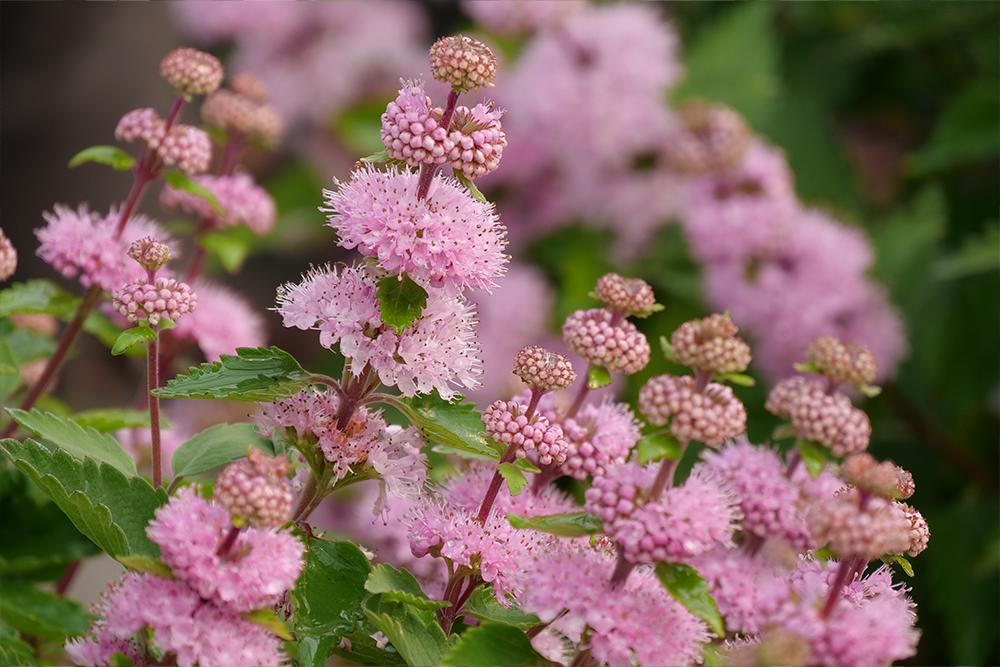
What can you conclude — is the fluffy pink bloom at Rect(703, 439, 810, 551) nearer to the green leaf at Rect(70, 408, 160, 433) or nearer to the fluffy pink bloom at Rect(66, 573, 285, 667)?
the fluffy pink bloom at Rect(66, 573, 285, 667)

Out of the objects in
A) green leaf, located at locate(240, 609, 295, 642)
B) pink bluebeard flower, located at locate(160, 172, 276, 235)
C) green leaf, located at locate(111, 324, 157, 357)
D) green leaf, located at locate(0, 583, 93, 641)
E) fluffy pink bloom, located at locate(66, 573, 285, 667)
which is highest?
pink bluebeard flower, located at locate(160, 172, 276, 235)

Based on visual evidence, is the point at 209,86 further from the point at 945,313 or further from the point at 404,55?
the point at 404,55

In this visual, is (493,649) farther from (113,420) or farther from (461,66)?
(113,420)

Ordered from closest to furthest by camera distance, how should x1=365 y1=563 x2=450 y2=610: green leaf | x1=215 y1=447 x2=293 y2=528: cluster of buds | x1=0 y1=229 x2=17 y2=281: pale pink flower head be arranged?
1. x1=215 y1=447 x2=293 y2=528: cluster of buds
2. x1=365 y1=563 x2=450 y2=610: green leaf
3. x1=0 y1=229 x2=17 y2=281: pale pink flower head

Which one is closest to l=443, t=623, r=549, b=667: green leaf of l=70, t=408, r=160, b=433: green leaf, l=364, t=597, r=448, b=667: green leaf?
l=364, t=597, r=448, b=667: green leaf

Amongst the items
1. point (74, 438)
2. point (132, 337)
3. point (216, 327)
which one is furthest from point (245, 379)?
point (216, 327)

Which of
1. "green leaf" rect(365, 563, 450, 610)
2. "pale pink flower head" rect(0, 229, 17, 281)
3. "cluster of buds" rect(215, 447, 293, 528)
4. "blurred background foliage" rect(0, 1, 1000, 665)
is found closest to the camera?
"cluster of buds" rect(215, 447, 293, 528)

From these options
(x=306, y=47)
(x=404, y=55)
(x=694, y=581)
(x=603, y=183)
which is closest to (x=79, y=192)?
(x=306, y=47)
